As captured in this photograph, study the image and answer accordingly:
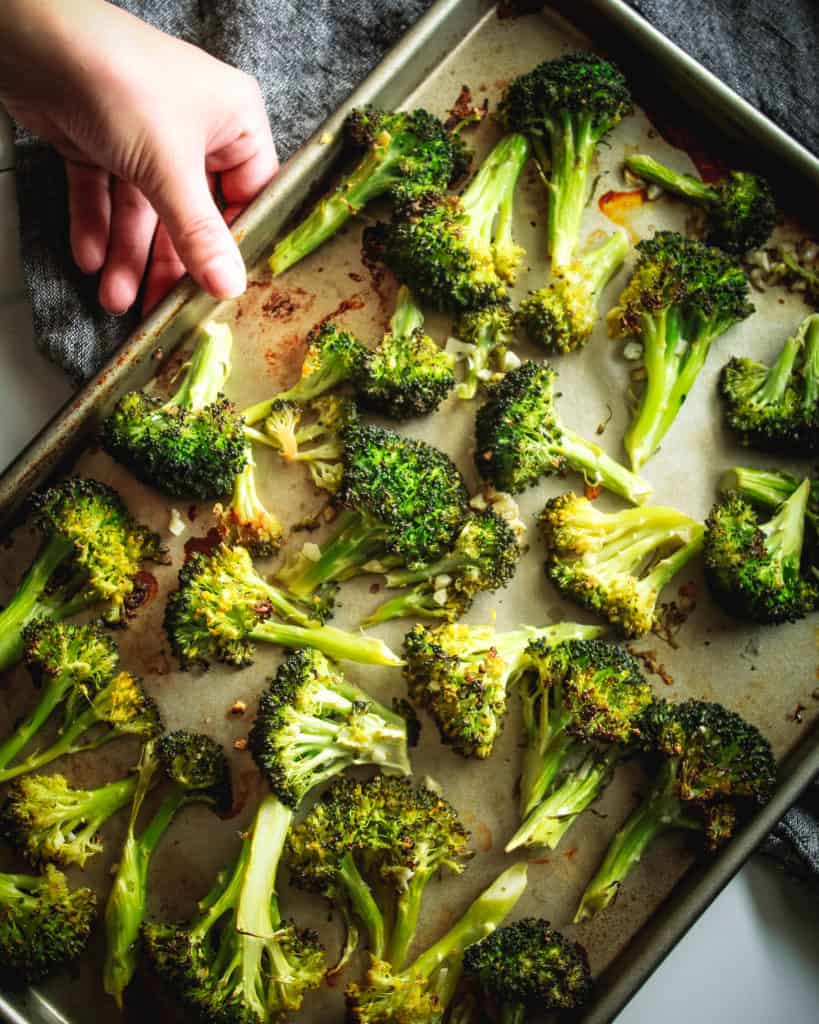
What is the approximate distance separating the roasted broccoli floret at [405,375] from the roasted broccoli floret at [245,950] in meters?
0.88

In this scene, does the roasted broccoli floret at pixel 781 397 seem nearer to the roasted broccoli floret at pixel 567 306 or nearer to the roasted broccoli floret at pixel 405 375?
the roasted broccoli floret at pixel 567 306

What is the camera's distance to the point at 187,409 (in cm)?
212

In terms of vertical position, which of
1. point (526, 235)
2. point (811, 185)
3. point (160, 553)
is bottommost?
point (160, 553)

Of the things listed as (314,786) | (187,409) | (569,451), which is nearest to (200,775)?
(314,786)

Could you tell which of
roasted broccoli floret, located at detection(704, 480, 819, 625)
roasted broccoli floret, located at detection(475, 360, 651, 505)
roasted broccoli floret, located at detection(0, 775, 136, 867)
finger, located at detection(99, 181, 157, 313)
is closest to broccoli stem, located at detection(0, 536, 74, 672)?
roasted broccoli floret, located at detection(0, 775, 136, 867)

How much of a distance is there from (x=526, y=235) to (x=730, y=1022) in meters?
1.89

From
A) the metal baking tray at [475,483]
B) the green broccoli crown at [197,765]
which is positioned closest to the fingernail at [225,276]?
the metal baking tray at [475,483]

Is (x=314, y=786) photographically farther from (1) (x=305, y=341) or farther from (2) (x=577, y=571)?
(1) (x=305, y=341)

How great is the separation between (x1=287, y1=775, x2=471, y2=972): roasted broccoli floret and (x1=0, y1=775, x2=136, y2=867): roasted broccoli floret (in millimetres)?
409

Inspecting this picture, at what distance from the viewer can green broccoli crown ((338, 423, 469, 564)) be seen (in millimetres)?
2070

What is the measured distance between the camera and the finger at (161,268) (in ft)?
7.95

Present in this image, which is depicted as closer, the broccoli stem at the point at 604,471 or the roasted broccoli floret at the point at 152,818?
the roasted broccoli floret at the point at 152,818

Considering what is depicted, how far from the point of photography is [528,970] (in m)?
1.95

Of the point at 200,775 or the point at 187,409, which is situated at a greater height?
the point at 187,409
